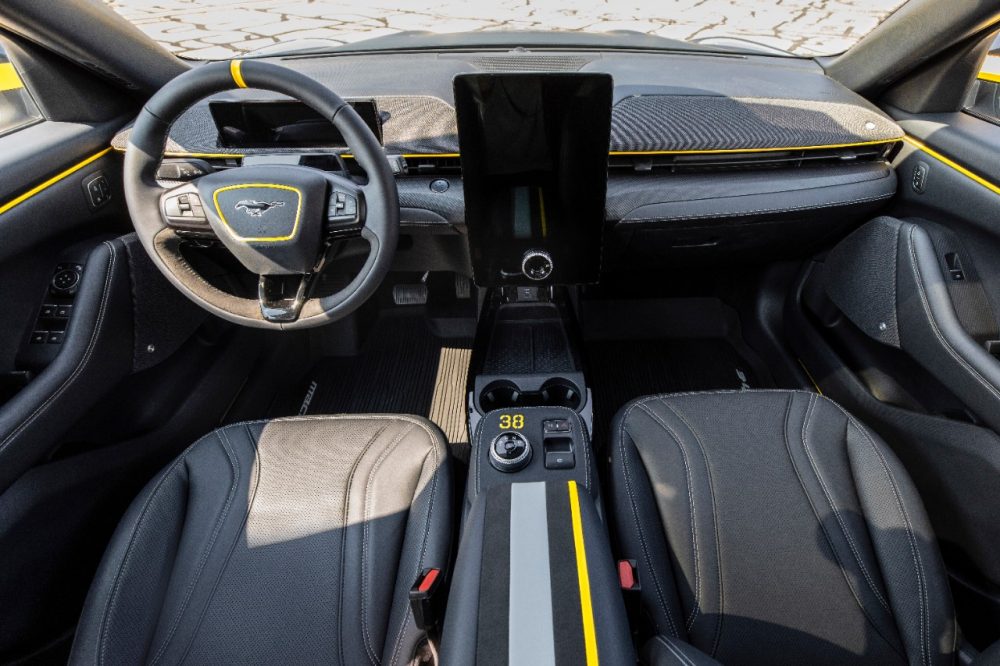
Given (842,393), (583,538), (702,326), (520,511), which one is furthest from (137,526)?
(702,326)

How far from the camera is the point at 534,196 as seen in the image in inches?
52.0

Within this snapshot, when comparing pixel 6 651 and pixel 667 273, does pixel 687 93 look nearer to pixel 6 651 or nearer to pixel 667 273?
pixel 667 273

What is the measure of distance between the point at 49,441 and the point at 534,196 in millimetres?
1120

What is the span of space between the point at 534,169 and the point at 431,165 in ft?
0.93

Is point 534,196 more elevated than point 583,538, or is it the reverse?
point 534,196

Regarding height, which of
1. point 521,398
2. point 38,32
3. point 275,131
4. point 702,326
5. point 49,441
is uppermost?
point 38,32

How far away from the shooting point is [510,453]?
1109 mm

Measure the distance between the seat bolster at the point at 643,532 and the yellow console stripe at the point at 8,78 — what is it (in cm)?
164

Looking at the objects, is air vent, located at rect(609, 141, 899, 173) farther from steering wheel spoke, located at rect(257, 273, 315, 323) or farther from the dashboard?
steering wheel spoke, located at rect(257, 273, 315, 323)

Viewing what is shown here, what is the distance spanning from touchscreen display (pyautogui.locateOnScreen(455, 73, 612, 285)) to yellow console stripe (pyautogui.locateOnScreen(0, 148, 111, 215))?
0.91m

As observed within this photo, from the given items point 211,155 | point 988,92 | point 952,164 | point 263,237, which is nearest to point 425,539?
point 263,237

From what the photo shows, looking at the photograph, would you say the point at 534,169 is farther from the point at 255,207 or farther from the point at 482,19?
the point at 482,19

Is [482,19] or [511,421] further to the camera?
[482,19]

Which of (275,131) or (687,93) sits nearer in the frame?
(275,131)
